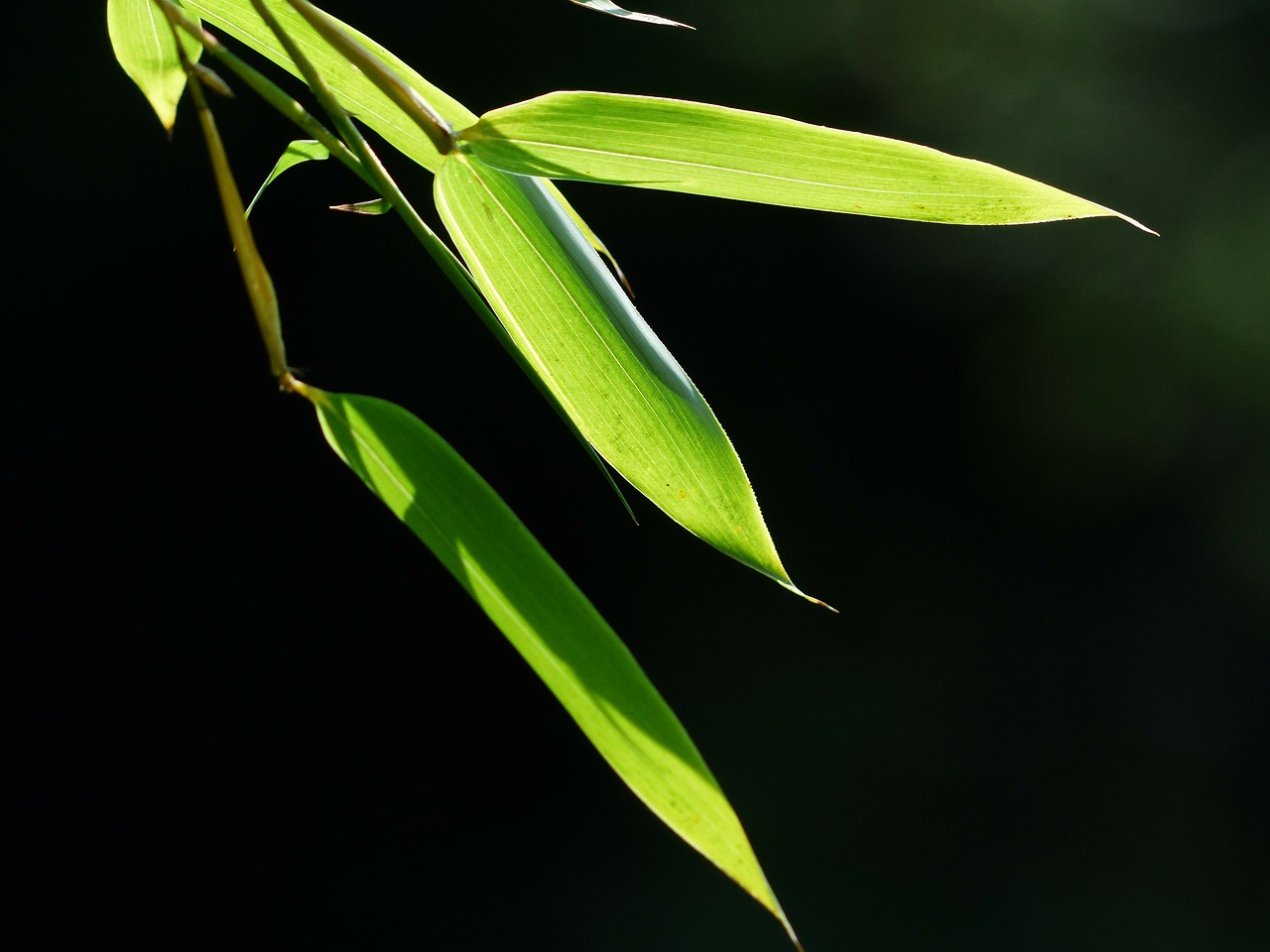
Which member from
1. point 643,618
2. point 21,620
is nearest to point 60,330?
point 21,620

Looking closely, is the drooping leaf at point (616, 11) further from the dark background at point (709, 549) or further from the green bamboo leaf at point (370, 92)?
the dark background at point (709, 549)

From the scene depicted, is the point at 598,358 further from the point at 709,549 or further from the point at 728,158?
the point at 709,549

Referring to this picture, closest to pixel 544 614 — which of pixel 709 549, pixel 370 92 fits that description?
pixel 370 92

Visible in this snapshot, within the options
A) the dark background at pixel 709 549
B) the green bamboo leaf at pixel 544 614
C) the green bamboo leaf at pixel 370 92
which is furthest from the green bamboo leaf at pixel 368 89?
the dark background at pixel 709 549

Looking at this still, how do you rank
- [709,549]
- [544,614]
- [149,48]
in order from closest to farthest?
[544,614] → [149,48] → [709,549]

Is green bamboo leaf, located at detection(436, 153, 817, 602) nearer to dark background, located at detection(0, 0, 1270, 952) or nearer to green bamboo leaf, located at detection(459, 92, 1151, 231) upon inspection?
green bamboo leaf, located at detection(459, 92, 1151, 231)

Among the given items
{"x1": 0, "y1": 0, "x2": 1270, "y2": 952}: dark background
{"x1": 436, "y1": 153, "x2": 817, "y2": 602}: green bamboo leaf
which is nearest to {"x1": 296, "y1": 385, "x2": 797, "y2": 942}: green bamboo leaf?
{"x1": 436, "y1": 153, "x2": 817, "y2": 602}: green bamboo leaf

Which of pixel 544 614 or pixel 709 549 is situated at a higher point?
pixel 544 614
